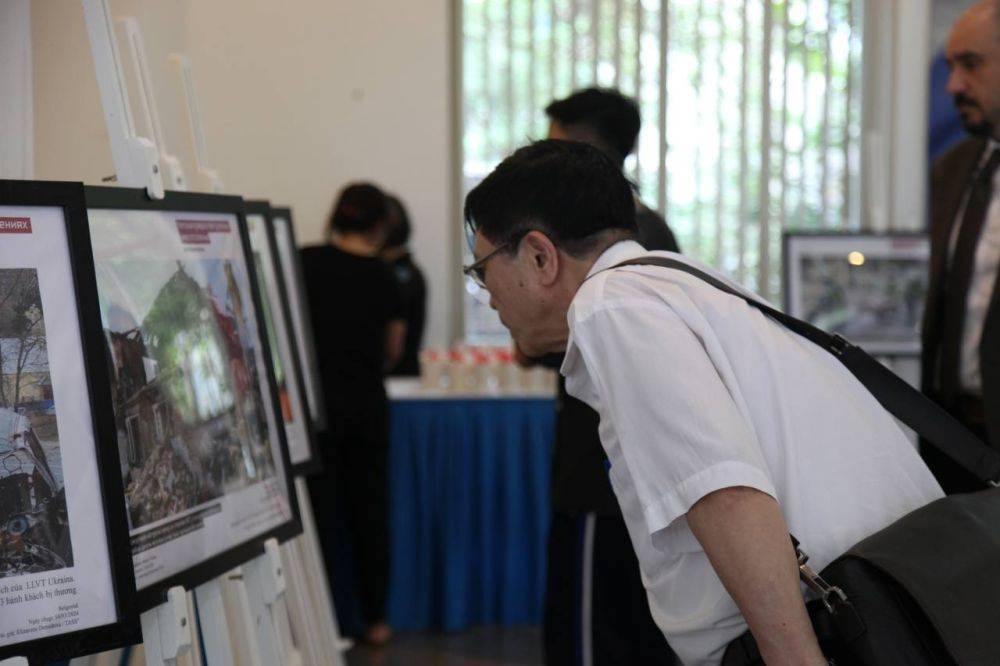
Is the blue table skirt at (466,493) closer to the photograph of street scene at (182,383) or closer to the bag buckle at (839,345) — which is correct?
the photograph of street scene at (182,383)

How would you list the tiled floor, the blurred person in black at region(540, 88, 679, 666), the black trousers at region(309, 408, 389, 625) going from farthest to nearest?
the black trousers at region(309, 408, 389, 625) < the tiled floor < the blurred person in black at region(540, 88, 679, 666)

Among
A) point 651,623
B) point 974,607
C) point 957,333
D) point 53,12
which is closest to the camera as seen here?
point 974,607

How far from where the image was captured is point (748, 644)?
121 cm

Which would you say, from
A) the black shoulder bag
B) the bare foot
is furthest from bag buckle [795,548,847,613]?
the bare foot

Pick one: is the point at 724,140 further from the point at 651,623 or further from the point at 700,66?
the point at 651,623

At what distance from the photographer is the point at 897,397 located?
1402mm

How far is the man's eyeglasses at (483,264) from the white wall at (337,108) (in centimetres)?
408

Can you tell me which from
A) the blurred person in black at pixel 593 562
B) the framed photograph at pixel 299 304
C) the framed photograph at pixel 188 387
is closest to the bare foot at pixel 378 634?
the framed photograph at pixel 299 304

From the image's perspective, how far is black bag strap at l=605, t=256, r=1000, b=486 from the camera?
52.3 inches

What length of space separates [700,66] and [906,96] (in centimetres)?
118

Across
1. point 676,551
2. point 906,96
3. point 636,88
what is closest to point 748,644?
point 676,551

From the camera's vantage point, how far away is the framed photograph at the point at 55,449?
Result: 48.2 inches

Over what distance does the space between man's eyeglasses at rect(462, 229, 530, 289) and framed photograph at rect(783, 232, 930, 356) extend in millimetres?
3298

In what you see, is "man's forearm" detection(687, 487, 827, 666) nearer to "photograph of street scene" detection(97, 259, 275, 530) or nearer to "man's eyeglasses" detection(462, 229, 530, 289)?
"man's eyeglasses" detection(462, 229, 530, 289)
